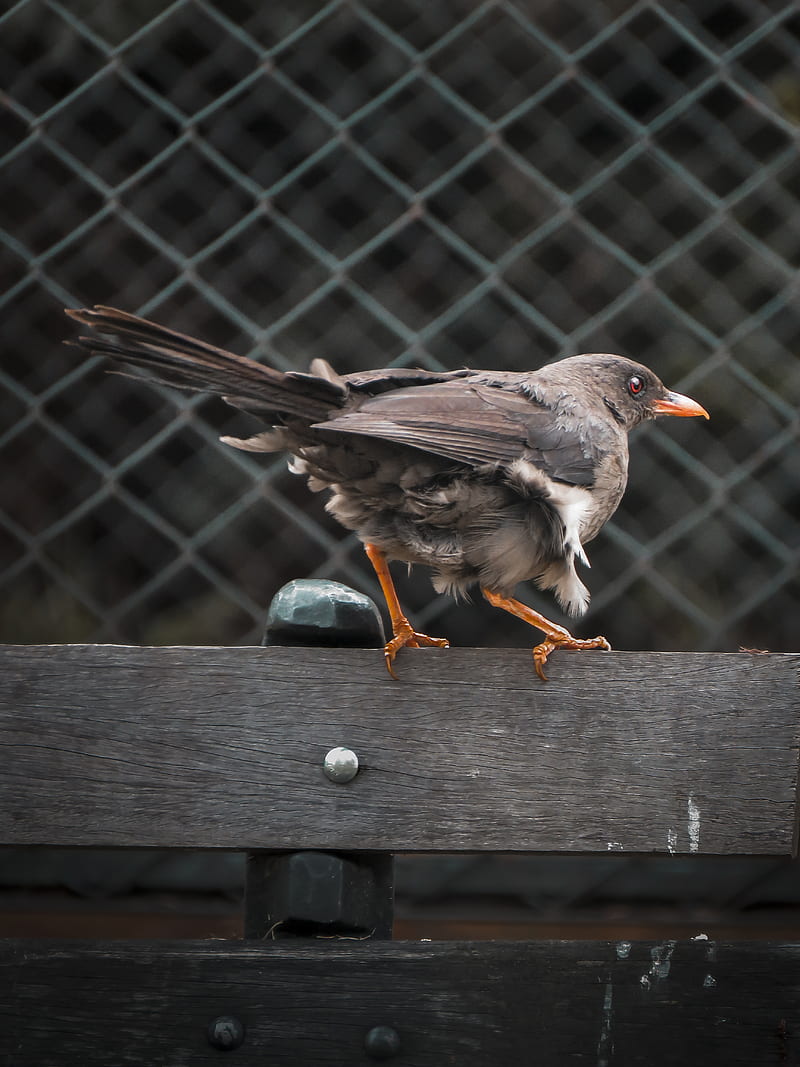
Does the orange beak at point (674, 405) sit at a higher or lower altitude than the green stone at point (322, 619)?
higher

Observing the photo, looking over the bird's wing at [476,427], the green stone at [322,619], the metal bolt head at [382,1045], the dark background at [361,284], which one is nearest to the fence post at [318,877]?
the green stone at [322,619]

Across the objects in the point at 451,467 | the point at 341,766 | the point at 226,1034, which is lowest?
the point at 226,1034

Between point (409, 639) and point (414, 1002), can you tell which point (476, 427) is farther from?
point (414, 1002)

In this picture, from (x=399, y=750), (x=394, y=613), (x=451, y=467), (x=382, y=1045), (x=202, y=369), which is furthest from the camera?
(x=394, y=613)

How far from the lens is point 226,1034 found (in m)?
1.10

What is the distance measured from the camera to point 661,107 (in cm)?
231

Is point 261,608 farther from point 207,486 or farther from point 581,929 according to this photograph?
point 581,929

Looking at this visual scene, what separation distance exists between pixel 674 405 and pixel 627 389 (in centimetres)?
9

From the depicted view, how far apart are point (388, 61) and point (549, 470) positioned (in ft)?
3.98

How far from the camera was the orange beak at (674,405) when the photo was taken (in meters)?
2.08

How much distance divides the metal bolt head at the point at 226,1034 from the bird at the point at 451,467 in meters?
0.50

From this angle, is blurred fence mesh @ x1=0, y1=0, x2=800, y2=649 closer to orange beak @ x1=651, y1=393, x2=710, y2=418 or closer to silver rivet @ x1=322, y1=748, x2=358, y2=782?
orange beak @ x1=651, y1=393, x2=710, y2=418

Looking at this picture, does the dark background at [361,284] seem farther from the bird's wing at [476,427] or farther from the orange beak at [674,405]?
the bird's wing at [476,427]

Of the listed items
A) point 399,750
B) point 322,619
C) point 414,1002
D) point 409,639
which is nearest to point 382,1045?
point 414,1002
